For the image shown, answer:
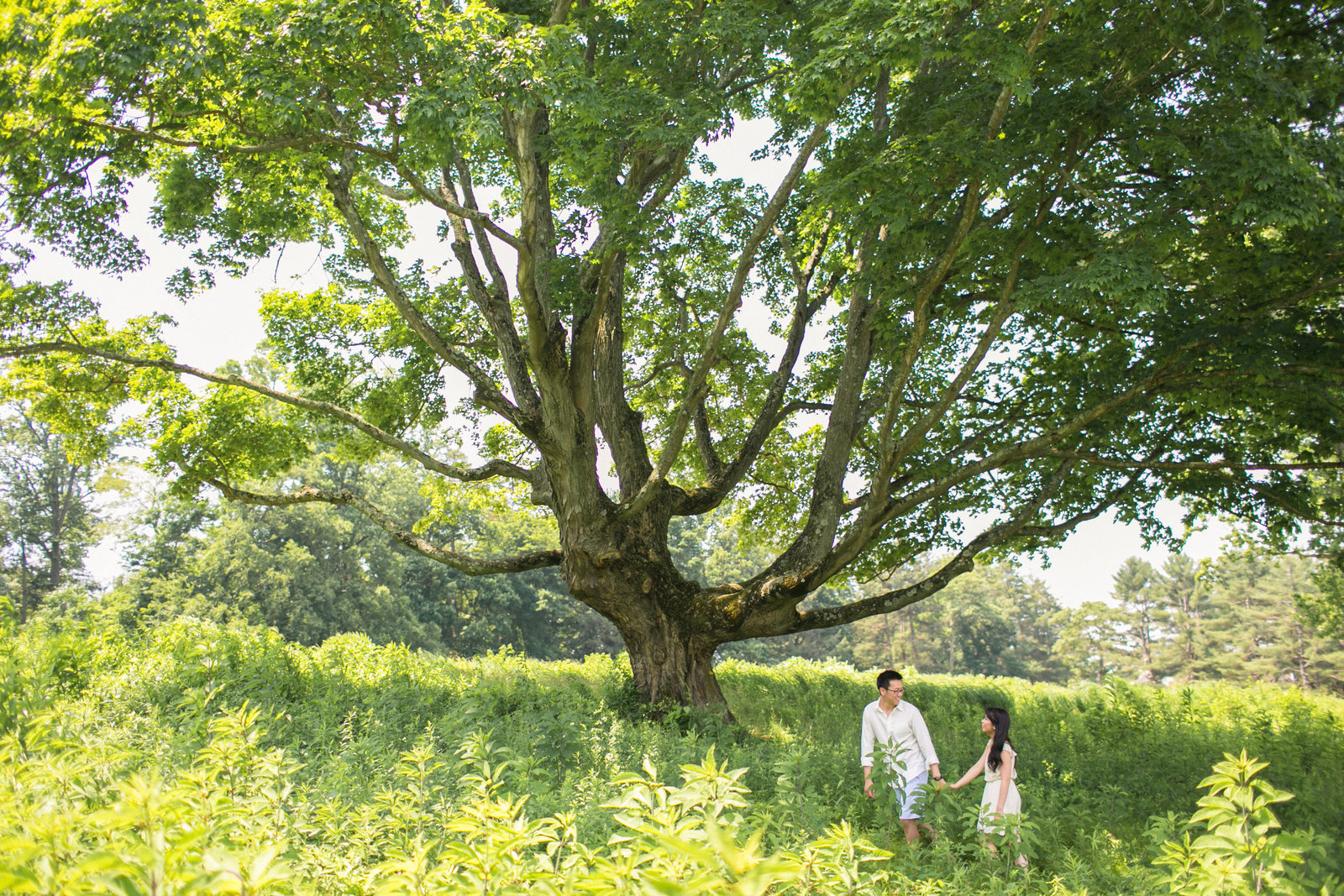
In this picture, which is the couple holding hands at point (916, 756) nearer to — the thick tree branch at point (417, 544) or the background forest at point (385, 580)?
the thick tree branch at point (417, 544)

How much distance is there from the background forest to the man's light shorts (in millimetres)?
9961

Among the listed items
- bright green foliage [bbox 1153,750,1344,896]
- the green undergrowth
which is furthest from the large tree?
bright green foliage [bbox 1153,750,1344,896]

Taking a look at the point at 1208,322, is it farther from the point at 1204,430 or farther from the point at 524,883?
the point at 524,883

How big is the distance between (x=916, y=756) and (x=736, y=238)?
8007 millimetres

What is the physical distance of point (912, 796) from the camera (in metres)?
4.77

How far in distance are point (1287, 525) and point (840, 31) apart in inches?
357

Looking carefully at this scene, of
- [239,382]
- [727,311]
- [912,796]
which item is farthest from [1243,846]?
[239,382]

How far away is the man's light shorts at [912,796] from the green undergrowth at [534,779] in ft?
0.43

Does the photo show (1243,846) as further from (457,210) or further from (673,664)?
(673,664)

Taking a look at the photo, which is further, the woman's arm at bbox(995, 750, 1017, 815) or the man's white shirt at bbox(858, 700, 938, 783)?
the man's white shirt at bbox(858, 700, 938, 783)

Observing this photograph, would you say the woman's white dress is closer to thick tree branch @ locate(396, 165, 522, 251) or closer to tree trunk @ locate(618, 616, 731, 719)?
tree trunk @ locate(618, 616, 731, 719)

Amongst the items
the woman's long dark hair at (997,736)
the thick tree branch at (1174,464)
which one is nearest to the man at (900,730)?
the woman's long dark hair at (997,736)

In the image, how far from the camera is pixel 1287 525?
10.2 m

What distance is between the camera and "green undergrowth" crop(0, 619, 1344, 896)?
200 centimetres
